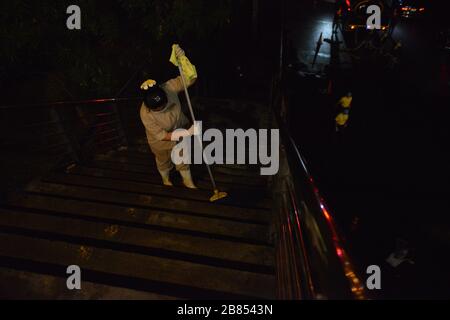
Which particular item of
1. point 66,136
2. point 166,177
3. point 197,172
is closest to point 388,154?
point 197,172

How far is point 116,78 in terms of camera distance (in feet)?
20.3

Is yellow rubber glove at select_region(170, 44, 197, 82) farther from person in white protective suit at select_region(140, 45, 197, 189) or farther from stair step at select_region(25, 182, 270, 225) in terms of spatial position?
stair step at select_region(25, 182, 270, 225)

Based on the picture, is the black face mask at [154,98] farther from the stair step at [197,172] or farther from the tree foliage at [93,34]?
the tree foliage at [93,34]

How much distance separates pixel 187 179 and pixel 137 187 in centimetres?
87

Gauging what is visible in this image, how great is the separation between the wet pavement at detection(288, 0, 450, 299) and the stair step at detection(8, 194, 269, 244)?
14.4 feet

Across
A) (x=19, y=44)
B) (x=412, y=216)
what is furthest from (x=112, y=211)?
(x=412, y=216)

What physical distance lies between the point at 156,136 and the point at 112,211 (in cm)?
125

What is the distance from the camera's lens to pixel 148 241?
9.77ft

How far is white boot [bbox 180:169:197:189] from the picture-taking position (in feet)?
14.4

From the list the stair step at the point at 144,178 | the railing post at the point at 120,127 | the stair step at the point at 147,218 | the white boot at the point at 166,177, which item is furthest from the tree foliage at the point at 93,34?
the stair step at the point at 147,218

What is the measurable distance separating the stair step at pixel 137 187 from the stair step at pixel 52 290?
5.68 ft

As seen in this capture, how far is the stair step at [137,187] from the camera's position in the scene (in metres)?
4.05

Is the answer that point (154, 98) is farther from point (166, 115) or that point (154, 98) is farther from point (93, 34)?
point (93, 34)
